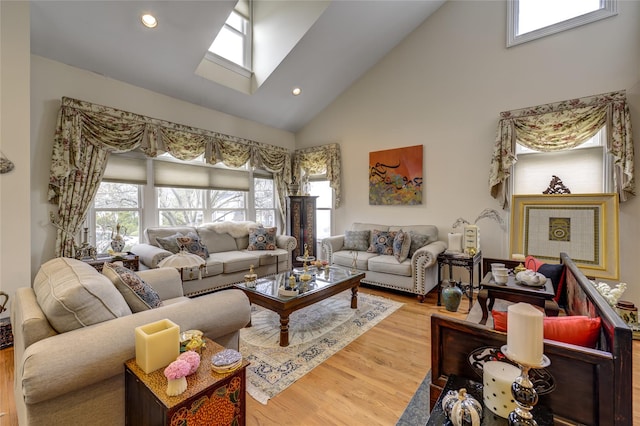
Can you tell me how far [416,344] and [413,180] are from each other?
107 inches

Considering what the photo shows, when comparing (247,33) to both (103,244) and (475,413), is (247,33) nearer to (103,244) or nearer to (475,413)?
(103,244)

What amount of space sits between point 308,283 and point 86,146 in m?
3.06

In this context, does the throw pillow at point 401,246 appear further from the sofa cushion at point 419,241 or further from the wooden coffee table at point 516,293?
the wooden coffee table at point 516,293

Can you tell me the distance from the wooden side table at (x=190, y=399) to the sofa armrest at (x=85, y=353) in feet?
0.30

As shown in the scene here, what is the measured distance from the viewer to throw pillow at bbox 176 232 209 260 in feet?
12.1

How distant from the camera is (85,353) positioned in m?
1.12

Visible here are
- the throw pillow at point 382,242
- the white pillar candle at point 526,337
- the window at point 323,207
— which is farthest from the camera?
the window at point 323,207

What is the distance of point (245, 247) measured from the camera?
4.74 meters

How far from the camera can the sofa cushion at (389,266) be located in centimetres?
370

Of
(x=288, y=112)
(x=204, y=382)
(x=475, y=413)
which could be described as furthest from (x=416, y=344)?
(x=288, y=112)

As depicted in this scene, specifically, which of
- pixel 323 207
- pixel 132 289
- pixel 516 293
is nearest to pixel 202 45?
pixel 132 289

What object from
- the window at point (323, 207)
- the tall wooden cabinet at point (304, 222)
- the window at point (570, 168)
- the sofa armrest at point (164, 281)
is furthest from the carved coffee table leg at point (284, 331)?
the window at point (570, 168)

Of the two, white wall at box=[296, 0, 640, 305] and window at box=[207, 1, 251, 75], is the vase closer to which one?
white wall at box=[296, 0, 640, 305]

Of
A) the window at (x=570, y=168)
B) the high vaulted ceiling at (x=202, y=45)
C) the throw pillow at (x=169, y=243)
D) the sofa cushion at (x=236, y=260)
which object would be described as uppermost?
the high vaulted ceiling at (x=202, y=45)
